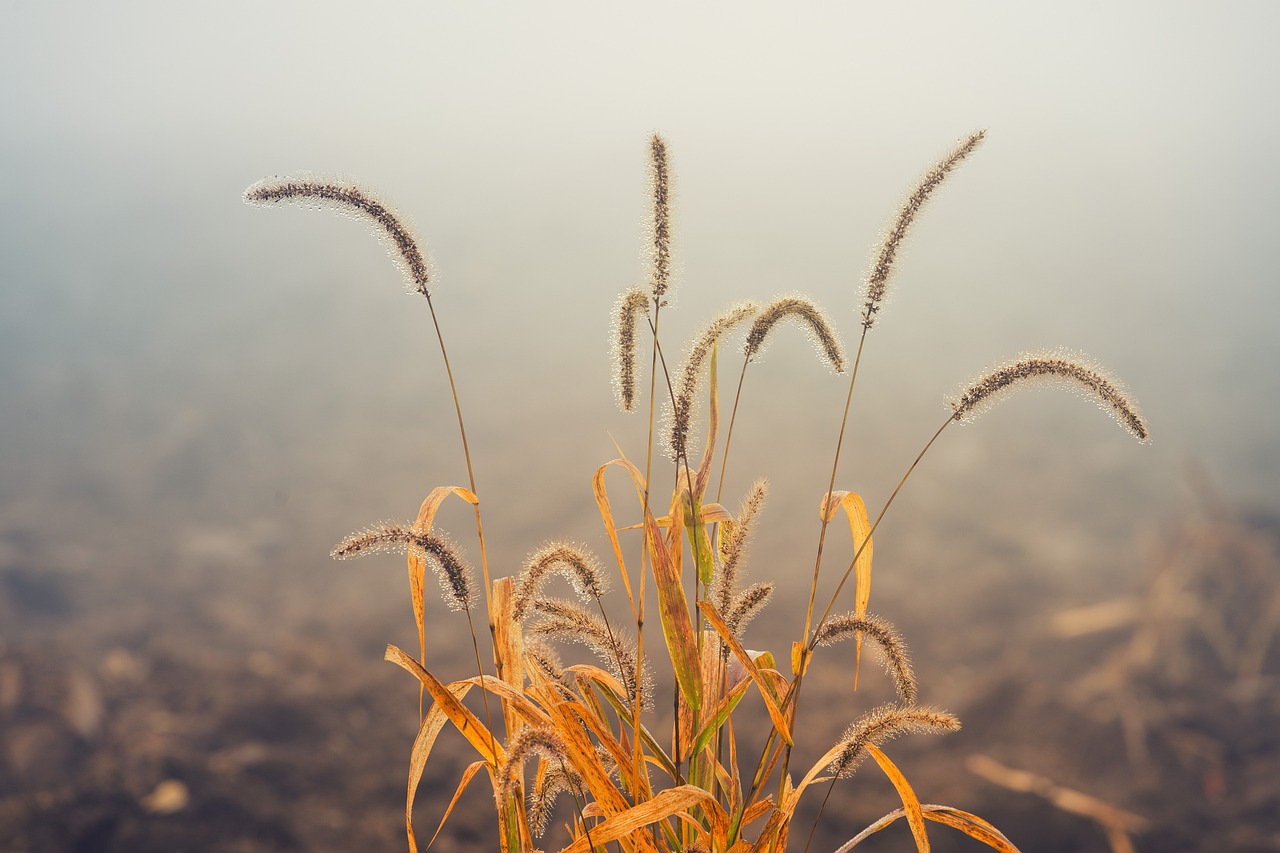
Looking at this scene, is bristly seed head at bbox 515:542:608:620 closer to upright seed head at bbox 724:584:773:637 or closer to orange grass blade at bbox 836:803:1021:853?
upright seed head at bbox 724:584:773:637

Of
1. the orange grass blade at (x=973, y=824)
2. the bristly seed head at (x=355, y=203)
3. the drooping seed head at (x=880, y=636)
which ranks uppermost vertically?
the bristly seed head at (x=355, y=203)

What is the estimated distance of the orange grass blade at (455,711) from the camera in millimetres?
880

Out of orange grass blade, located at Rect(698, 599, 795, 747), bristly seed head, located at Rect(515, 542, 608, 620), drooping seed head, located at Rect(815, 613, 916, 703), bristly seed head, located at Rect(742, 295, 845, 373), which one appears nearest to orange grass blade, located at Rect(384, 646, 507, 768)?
bristly seed head, located at Rect(515, 542, 608, 620)

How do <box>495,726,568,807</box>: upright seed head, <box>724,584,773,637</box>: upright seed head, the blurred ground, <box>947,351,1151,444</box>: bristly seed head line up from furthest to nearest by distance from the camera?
the blurred ground
<box>724,584,773,637</box>: upright seed head
<box>947,351,1151,444</box>: bristly seed head
<box>495,726,568,807</box>: upright seed head

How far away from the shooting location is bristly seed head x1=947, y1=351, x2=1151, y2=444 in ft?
2.72

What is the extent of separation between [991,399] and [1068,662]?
2.50m

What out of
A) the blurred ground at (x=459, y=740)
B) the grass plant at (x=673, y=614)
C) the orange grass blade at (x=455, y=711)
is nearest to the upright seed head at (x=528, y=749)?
the grass plant at (x=673, y=614)

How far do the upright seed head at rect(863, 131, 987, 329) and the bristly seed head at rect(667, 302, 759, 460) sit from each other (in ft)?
0.38

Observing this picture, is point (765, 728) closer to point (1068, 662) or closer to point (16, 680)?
point (1068, 662)

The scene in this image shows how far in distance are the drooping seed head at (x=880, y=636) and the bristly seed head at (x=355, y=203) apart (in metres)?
0.51

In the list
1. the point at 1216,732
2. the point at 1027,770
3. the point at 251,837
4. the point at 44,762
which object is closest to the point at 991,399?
the point at 1027,770

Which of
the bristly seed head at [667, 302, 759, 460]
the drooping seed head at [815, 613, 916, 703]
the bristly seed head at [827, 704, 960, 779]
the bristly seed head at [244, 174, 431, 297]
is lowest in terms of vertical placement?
the bristly seed head at [827, 704, 960, 779]

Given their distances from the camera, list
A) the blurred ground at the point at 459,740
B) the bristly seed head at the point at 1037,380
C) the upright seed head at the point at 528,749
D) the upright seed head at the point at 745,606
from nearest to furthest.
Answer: the upright seed head at the point at 528,749 → the bristly seed head at the point at 1037,380 → the upright seed head at the point at 745,606 → the blurred ground at the point at 459,740

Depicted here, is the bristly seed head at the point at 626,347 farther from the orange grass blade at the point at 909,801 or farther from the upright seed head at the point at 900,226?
the orange grass blade at the point at 909,801
